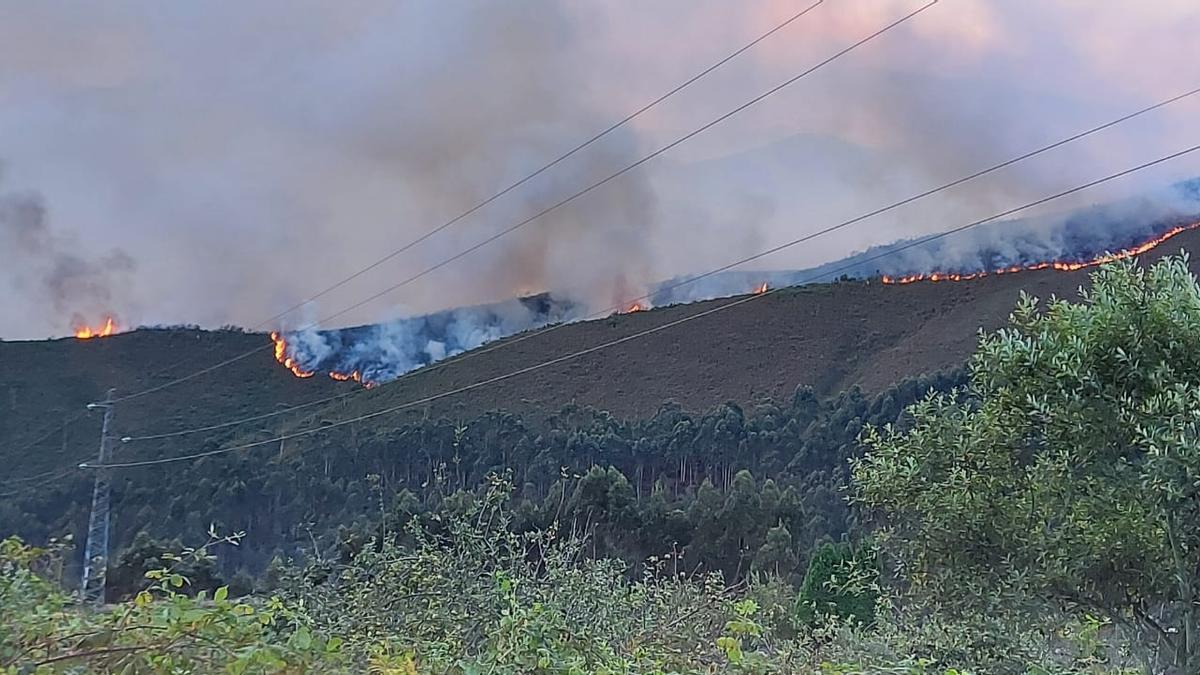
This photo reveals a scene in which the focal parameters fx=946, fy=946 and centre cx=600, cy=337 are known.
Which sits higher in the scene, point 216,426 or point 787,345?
point 787,345

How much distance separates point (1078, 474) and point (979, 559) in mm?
874

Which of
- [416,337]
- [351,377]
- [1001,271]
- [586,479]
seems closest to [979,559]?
Result: [586,479]

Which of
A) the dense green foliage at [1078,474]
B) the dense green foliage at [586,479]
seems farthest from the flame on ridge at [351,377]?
the dense green foliage at [1078,474]

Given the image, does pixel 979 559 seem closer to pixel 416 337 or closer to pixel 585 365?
pixel 585 365

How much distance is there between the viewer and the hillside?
3064 centimetres

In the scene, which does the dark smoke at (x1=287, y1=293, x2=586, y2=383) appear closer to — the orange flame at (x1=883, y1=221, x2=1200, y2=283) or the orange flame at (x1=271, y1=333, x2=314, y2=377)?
the orange flame at (x1=271, y1=333, x2=314, y2=377)

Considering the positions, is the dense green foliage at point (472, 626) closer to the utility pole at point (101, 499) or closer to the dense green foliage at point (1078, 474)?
the dense green foliage at point (1078, 474)

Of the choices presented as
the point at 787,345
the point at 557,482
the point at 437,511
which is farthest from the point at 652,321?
the point at 437,511

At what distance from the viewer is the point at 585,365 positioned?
45344 millimetres

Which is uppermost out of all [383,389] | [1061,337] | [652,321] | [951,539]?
[652,321]

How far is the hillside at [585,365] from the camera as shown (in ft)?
101

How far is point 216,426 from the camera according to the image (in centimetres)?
3456

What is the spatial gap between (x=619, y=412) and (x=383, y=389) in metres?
11.1

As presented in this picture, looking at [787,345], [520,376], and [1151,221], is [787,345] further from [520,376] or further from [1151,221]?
[1151,221]
